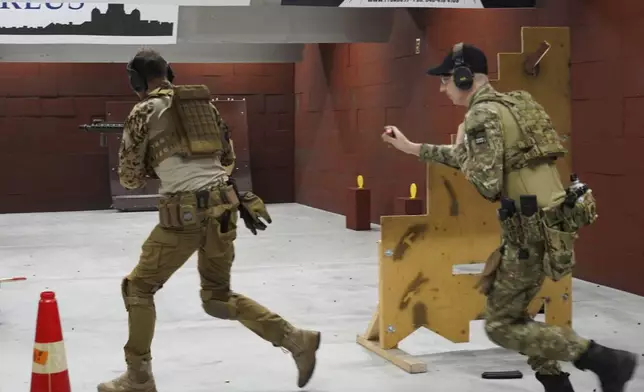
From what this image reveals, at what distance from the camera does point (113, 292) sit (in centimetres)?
672

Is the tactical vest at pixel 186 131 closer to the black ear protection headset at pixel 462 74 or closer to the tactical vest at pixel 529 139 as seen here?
the black ear protection headset at pixel 462 74

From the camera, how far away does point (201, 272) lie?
160 inches

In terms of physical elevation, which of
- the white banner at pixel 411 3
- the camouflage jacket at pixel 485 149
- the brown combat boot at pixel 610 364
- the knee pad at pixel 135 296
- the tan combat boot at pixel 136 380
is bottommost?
the tan combat boot at pixel 136 380

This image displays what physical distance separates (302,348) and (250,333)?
4.07ft

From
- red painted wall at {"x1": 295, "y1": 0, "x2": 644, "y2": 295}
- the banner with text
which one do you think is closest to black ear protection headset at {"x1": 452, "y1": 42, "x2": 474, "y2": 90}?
red painted wall at {"x1": 295, "y1": 0, "x2": 644, "y2": 295}

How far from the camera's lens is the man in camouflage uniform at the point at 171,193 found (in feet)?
12.5

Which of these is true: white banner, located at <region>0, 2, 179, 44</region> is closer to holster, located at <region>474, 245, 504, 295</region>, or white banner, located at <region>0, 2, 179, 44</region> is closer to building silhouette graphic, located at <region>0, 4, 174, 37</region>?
building silhouette graphic, located at <region>0, 4, 174, 37</region>

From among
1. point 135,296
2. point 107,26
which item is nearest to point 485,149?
point 135,296

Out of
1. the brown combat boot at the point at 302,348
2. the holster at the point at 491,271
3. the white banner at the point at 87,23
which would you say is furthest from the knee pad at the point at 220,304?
the white banner at the point at 87,23

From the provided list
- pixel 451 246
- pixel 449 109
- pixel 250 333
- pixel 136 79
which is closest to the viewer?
pixel 136 79

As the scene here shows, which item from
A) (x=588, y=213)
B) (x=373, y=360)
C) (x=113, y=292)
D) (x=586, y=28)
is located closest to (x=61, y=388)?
(x=373, y=360)

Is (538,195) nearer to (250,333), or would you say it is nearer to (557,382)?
(557,382)

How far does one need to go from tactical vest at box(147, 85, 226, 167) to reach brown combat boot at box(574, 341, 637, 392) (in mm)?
1784

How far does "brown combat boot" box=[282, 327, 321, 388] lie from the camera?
4.09m
